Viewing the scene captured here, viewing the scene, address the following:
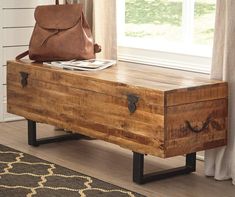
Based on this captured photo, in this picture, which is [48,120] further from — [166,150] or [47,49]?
[166,150]

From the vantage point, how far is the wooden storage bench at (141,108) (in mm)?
3084

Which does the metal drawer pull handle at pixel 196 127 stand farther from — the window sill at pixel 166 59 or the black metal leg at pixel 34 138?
the black metal leg at pixel 34 138

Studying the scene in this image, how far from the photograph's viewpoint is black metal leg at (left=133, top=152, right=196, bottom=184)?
129 inches

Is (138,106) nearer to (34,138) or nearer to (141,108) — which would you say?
(141,108)

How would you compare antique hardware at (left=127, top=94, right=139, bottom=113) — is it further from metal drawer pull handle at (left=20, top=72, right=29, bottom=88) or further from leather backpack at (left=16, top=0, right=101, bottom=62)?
metal drawer pull handle at (left=20, top=72, right=29, bottom=88)

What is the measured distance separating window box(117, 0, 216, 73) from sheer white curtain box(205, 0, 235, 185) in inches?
15.7

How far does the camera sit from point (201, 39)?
395cm

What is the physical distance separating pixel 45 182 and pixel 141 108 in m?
0.64

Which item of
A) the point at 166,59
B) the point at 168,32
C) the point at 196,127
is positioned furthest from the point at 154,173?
the point at 168,32

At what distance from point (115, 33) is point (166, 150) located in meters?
1.35

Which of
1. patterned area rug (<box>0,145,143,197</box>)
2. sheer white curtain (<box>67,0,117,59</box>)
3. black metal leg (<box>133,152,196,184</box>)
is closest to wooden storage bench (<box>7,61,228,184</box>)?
black metal leg (<box>133,152,196,184</box>)

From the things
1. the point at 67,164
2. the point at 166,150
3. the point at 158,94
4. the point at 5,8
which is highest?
the point at 5,8

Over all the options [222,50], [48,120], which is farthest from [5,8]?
[222,50]

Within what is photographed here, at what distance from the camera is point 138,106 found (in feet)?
10.4
